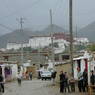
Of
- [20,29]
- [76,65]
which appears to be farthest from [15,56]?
[76,65]

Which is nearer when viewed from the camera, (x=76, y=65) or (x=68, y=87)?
(x=68, y=87)

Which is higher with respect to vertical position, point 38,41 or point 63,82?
point 38,41

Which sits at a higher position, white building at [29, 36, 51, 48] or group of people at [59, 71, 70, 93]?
white building at [29, 36, 51, 48]

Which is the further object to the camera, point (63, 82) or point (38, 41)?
point (38, 41)

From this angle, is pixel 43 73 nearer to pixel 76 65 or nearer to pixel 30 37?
pixel 76 65

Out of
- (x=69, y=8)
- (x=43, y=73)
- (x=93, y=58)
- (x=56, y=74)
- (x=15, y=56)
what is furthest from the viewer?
(x=15, y=56)

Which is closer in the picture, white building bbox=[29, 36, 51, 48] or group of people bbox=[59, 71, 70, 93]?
group of people bbox=[59, 71, 70, 93]

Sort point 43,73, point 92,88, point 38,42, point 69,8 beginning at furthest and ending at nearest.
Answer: point 38,42 < point 43,73 < point 69,8 < point 92,88

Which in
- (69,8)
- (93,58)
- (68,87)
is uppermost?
(69,8)

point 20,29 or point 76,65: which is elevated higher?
point 20,29

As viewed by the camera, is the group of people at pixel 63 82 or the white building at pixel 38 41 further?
the white building at pixel 38 41

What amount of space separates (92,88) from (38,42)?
5084 inches

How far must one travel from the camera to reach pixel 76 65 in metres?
33.1

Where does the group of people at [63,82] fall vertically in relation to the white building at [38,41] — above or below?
below
